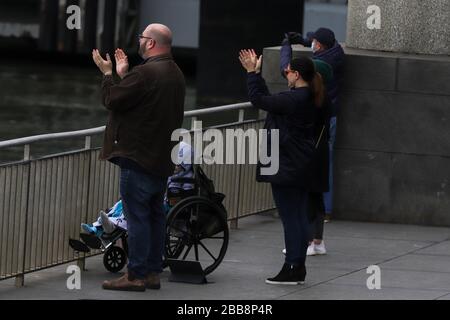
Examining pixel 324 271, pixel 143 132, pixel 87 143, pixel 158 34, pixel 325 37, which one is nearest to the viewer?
pixel 143 132

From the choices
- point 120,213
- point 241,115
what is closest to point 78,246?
point 120,213

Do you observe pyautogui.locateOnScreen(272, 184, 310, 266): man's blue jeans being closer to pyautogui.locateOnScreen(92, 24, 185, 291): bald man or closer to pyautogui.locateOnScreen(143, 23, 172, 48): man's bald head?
pyautogui.locateOnScreen(92, 24, 185, 291): bald man

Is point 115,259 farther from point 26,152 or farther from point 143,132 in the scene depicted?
point 143,132

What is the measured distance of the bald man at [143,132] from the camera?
881cm

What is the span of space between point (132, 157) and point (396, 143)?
3892 millimetres

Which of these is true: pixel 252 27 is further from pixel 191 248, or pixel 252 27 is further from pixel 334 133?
pixel 191 248

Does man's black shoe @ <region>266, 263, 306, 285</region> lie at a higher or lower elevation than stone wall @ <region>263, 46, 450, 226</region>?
lower

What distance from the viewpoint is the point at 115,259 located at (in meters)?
9.82

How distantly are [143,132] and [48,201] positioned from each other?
1.01m

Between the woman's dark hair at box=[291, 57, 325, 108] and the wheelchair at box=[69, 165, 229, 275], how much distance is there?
1.01 meters

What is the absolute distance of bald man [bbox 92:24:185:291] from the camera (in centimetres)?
881

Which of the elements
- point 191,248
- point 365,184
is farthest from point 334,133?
point 191,248

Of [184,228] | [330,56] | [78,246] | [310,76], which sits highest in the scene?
[330,56]

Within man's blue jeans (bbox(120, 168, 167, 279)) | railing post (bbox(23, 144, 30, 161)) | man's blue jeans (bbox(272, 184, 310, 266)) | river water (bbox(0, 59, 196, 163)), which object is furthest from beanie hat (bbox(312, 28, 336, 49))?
river water (bbox(0, 59, 196, 163))
